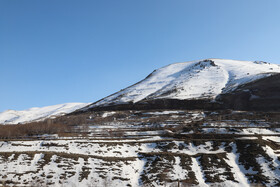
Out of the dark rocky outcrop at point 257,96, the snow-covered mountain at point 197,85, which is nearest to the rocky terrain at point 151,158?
the dark rocky outcrop at point 257,96

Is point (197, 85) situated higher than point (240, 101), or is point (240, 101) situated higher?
point (197, 85)

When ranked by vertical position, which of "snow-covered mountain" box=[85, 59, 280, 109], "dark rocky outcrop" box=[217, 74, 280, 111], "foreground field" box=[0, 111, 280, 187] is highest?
"snow-covered mountain" box=[85, 59, 280, 109]

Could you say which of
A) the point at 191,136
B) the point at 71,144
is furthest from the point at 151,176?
the point at 191,136

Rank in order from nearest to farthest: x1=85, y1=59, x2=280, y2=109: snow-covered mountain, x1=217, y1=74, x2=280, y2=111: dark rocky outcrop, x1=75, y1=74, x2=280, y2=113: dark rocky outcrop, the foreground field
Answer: the foreground field
x1=217, y1=74, x2=280, y2=111: dark rocky outcrop
x1=75, y1=74, x2=280, y2=113: dark rocky outcrop
x1=85, y1=59, x2=280, y2=109: snow-covered mountain

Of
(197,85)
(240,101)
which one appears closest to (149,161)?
(240,101)

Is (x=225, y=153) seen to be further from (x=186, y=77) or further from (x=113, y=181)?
(x=186, y=77)

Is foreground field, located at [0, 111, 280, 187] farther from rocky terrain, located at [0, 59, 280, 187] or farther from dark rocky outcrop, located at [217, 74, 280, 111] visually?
dark rocky outcrop, located at [217, 74, 280, 111]

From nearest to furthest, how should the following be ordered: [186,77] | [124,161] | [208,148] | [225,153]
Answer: [124,161] → [225,153] → [208,148] → [186,77]

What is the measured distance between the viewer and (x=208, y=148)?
4625cm

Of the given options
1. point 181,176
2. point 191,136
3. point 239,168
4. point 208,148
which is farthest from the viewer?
point 191,136

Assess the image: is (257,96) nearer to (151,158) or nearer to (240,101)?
(240,101)

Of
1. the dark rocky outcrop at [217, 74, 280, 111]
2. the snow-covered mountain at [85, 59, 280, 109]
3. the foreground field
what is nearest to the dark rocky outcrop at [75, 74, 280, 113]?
the dark rocky outcrop at [217, 74, 280, 111]

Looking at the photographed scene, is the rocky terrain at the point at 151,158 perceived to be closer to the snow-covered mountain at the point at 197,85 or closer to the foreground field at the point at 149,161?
the foreground field at the point at 149,161

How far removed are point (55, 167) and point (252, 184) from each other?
96.3 feet
